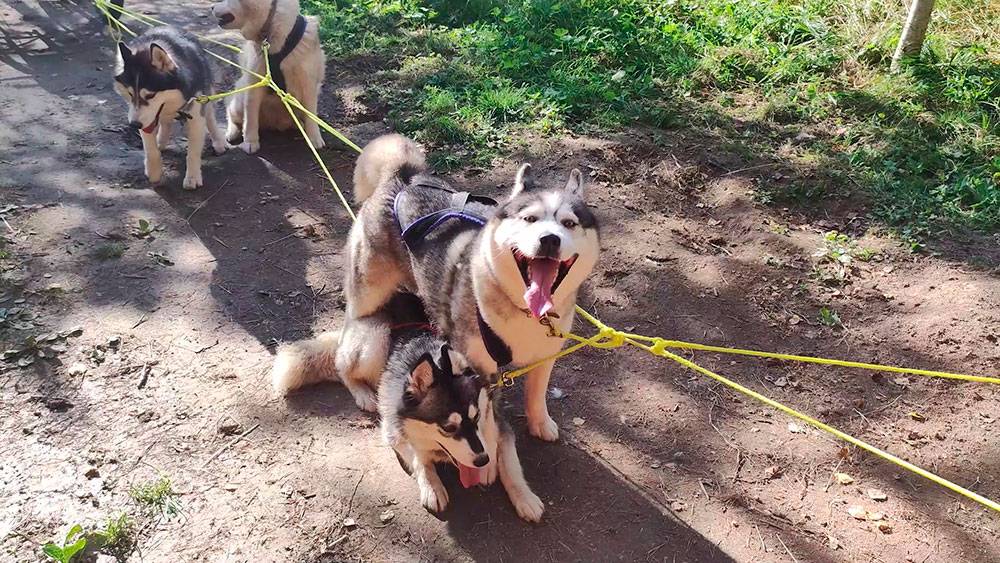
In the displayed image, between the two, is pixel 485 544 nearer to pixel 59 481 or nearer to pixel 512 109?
pixel 59 481

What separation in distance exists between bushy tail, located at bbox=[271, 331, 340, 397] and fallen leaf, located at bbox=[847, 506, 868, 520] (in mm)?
2955

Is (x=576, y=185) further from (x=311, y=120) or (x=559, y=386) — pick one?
(x=311, y=120)

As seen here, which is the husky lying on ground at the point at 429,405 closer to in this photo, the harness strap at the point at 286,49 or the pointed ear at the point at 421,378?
the pointed ear at the point at 421,378

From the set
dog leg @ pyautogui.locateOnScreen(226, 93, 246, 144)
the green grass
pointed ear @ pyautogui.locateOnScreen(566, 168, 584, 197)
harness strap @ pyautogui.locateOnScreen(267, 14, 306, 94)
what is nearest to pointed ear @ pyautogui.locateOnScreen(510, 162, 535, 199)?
pointed ear @ pyautogui.locateOnScreen(566, 168, 584, 197)

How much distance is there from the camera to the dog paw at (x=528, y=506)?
3.25 metres

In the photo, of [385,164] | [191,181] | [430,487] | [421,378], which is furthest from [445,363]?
[191,181]

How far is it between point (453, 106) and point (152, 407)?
454cm

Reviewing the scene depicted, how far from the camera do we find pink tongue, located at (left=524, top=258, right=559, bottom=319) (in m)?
2.96

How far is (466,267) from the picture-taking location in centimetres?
340

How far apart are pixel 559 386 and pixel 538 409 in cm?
52

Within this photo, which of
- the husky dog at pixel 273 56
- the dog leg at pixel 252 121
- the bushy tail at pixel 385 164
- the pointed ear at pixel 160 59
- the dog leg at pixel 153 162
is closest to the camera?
the bushy tail at pixel 385 164

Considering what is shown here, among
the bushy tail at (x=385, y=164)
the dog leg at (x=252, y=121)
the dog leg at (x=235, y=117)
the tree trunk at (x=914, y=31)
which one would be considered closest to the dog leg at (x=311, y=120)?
the dog leg at (x=252, y=121)

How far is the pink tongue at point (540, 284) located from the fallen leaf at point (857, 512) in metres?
1.93

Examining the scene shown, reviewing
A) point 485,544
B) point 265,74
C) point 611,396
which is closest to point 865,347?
point 611,396
